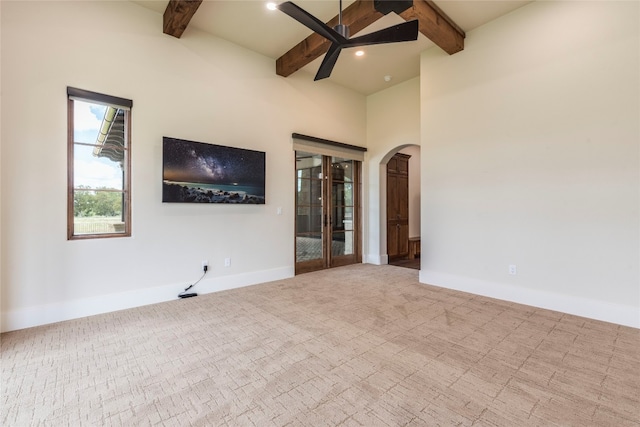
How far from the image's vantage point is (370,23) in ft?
11.2

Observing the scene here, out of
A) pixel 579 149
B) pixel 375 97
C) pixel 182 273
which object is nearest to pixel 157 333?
pixel 182 273

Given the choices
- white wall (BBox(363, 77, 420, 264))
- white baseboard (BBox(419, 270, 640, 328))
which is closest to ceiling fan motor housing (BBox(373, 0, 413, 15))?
white wall (BBox(363, 77, 420, 264))

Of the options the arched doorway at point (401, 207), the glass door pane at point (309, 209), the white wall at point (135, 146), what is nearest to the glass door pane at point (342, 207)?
the glass door pane at point (309, 209)

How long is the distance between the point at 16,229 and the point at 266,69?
377 cm

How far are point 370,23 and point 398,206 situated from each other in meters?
3.97

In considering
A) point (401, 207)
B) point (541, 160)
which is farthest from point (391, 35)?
point (401, 207)

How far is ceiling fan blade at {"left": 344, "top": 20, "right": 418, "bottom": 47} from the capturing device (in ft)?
8.21

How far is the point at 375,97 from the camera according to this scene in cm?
605

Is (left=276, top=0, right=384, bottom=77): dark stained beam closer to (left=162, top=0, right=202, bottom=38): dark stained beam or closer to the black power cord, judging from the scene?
(left=162, top=0, right=202, bottom=38): dark stained beam

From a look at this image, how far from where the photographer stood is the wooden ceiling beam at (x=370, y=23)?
3266 millimetres

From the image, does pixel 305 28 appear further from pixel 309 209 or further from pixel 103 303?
pixel 103 303

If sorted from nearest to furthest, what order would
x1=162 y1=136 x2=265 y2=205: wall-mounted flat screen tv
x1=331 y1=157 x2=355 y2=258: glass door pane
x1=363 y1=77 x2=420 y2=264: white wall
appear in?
x1=162 y1=136 x2=265 y2=205: wall-mounted flat screen tv, x1=363 y1=77 x2=420 y2=264: white wall, x1=331 y1=157 x2=355 y2=258: glass door pane

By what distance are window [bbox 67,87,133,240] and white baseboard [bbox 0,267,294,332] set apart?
2.40ft

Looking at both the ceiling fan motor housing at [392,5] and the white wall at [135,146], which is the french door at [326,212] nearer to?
the white wall at [135,146]
